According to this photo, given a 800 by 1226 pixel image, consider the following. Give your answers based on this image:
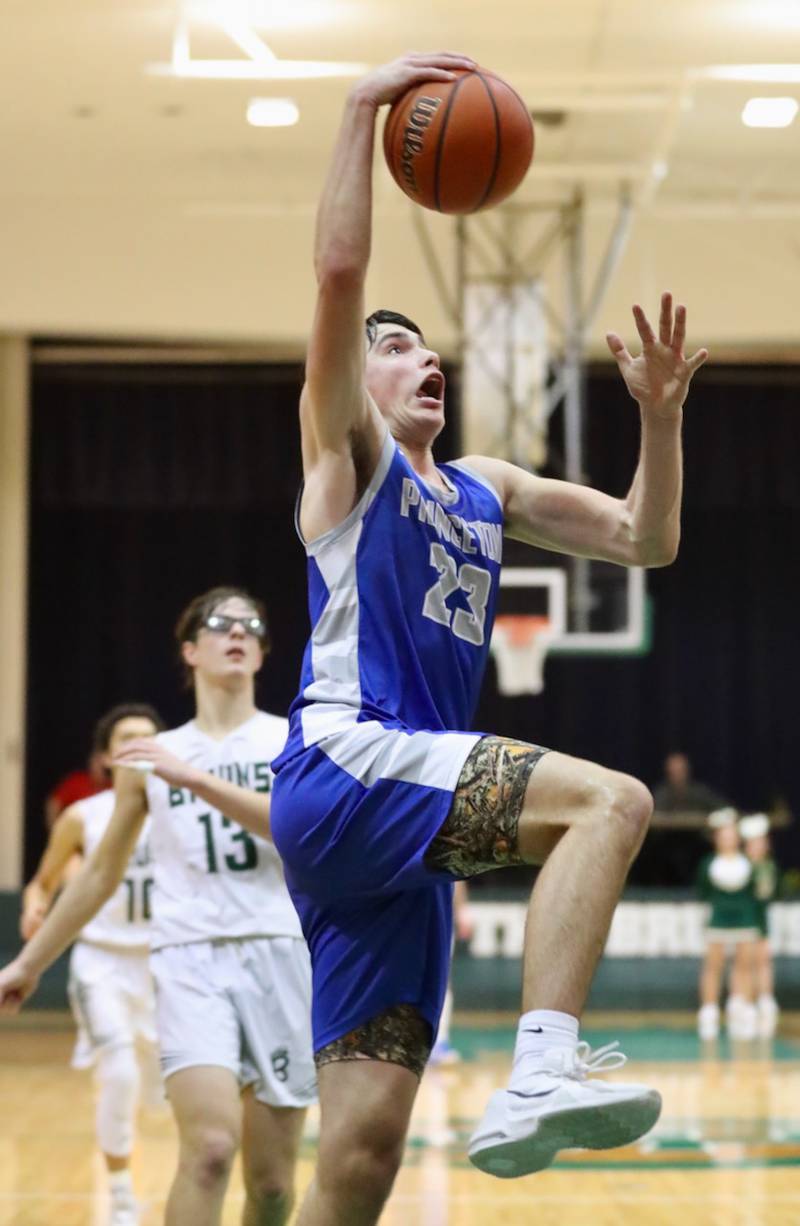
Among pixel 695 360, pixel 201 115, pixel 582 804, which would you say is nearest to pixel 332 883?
pixel 582 804

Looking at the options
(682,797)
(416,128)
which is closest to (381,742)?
(416,128)

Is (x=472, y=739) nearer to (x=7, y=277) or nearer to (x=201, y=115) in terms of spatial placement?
(x=201, y=115)

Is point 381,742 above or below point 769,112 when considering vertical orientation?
below

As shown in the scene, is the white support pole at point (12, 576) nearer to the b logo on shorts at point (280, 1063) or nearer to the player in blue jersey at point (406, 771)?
the b logo on shorts at point (280, 1063)

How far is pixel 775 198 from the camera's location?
52.9 feet

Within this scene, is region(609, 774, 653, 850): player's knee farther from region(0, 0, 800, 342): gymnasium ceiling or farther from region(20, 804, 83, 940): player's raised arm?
region(0, 0, 800, 342): gymnasium ceiling

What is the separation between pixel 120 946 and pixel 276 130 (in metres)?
8.58

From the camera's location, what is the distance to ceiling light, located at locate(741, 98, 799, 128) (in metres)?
13.9

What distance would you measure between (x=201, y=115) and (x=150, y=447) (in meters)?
5.23

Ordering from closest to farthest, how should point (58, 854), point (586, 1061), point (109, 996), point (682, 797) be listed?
point (586, 1061) < point (109, 996) < point (58, 854) < point (682, 797)

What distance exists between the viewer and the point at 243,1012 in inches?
205

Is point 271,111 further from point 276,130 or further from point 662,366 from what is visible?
point 662,366

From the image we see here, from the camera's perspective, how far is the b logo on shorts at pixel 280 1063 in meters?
5.09

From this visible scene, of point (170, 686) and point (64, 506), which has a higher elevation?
point (64, 506)
